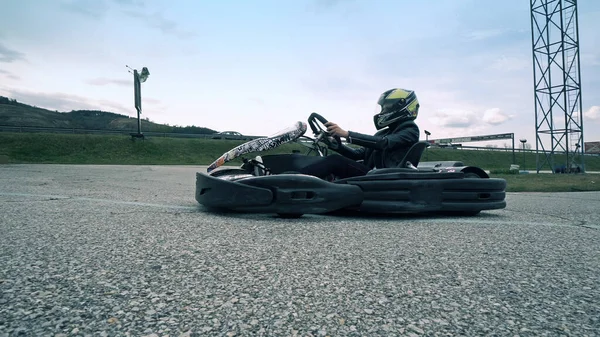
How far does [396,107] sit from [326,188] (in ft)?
4.60

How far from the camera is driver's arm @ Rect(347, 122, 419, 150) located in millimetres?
4047

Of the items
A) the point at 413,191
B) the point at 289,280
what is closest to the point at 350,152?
the point at 413,191

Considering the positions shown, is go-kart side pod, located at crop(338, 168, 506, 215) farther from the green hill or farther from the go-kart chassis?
the green hill

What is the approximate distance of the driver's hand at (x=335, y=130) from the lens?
4078mm

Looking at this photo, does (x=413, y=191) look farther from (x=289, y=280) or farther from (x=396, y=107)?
(x=289, y=280)

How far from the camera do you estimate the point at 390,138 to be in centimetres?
410

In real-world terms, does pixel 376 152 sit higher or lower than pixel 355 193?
higher

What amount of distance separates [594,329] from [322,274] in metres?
0.96

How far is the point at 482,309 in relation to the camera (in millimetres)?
1361

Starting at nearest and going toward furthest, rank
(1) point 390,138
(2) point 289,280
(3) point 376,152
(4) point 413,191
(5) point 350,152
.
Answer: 1. (2) point 289,280
2. (4) point 413,191
3. (1) point 390,138
4. (3) point 376,152
5. (5) point 350,152

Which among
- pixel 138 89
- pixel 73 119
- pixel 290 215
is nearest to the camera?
pixel 290 215

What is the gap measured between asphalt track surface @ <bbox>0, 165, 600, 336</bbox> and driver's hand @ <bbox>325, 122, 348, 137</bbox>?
129 centimetres

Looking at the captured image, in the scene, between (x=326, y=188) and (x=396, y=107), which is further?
(x=396, y=107)

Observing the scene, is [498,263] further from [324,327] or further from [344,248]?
[324,327]
